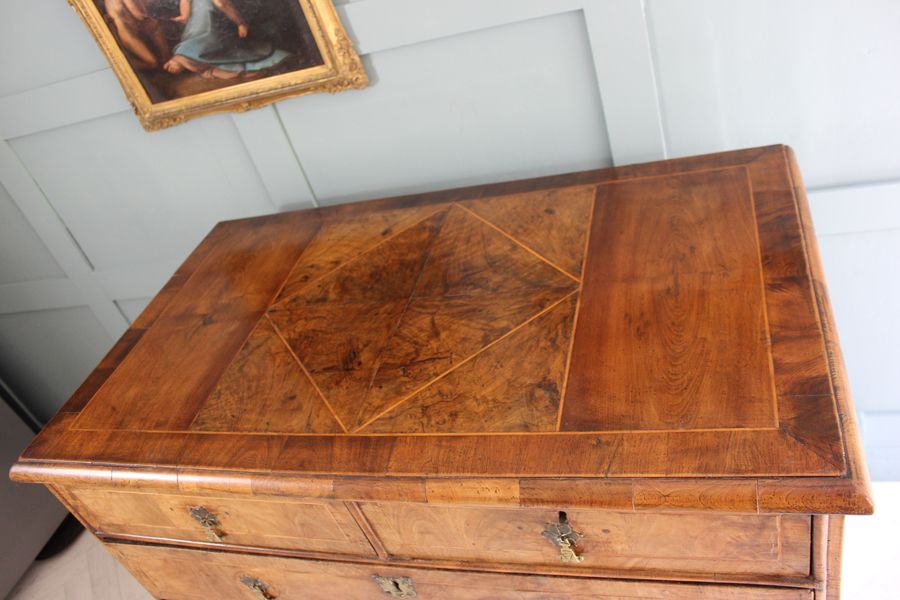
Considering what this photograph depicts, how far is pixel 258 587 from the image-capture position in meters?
1.76

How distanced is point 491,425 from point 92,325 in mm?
2186

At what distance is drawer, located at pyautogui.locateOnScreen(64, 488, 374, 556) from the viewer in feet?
4.88

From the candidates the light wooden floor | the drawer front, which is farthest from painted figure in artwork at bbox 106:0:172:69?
the light wooden floor

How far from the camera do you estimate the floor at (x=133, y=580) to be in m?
2.08

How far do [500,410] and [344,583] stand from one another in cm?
63

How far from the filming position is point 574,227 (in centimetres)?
168

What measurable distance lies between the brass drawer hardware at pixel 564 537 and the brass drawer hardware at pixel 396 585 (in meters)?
0.39

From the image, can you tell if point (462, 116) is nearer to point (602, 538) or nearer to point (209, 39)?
point (209, 39)

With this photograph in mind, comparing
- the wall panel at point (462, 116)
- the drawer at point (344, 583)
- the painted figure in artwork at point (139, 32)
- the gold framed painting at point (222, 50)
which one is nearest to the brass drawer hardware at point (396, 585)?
the drawer at point (344, 583)

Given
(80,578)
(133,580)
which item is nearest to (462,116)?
(133,580)

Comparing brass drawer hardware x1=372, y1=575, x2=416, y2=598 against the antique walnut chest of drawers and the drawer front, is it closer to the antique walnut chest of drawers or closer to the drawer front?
the antique walnut chest of drawers

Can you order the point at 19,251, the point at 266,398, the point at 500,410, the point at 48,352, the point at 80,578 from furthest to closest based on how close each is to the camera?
the point at 48,352, the point at 80,578, the point at 19,251, the point at 266,398, the point at 500,410

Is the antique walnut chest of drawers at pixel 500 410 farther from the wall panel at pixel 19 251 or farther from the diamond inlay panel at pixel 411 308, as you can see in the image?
the wall panel at pixel 19 251

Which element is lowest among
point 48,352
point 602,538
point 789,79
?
point 48,352
